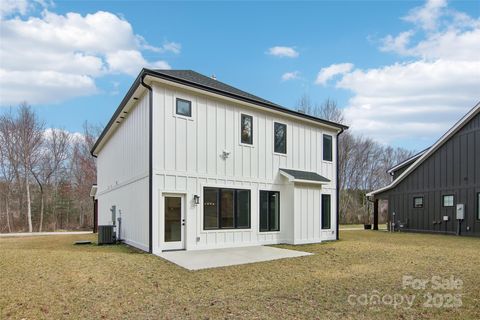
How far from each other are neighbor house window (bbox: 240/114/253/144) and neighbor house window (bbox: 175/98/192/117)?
86.3 inches

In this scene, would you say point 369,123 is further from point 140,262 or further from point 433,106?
point 140,262

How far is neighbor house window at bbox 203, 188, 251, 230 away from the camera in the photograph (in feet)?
36.9

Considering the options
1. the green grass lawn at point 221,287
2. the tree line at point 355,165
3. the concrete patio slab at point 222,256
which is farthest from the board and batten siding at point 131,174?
the tree line at point 355,165

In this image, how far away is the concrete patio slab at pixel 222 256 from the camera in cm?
841

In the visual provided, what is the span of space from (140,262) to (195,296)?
3.37m

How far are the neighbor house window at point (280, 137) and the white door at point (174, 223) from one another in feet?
15.4

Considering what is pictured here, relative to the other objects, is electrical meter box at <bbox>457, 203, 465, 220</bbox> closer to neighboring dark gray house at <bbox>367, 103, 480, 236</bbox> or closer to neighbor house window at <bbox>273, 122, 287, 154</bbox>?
neighboring dark gray house at <bbox>367, 103, 480, 236</bbox>

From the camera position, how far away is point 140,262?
8.51 metres

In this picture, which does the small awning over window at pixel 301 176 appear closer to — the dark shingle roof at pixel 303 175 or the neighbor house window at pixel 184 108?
the dark shingle roof at pixel 303 175

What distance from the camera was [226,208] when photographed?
11789 mm

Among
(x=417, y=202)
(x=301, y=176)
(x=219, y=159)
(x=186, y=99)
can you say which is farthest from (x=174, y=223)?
(x=417, y=202)

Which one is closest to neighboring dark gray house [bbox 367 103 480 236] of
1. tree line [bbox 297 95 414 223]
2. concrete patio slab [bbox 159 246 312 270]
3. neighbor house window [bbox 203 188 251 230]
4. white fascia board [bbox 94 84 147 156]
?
tree line [bbox 297 95 414 223]

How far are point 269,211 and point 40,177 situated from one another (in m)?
23.4

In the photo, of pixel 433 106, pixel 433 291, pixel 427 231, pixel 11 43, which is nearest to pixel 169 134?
pixel 433 291
